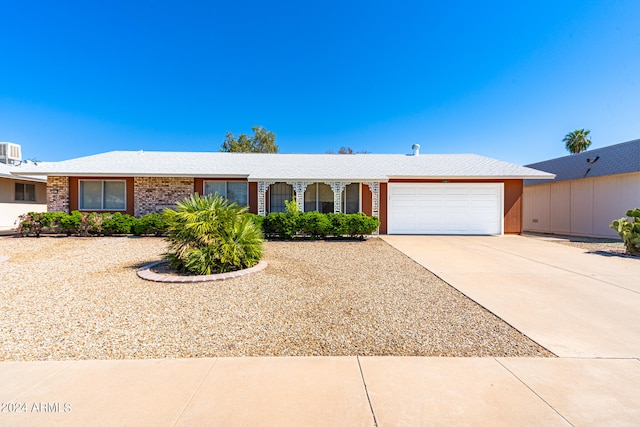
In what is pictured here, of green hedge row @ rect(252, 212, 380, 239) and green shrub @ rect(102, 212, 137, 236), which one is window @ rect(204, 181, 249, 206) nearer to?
green hedge row @ rect(252, 212, 380, 239)

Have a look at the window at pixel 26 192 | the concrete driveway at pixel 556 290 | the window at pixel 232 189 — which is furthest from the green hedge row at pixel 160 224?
the window at pixel 26 192

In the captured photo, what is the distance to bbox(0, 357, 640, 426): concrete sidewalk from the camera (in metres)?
2.27

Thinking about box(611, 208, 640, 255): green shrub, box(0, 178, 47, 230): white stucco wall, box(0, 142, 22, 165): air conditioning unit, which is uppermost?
box(0, 142, 22, 165): air conditioning unit

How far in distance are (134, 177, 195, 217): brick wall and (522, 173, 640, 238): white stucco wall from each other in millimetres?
20544

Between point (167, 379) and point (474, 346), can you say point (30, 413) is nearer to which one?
point (167, 379)

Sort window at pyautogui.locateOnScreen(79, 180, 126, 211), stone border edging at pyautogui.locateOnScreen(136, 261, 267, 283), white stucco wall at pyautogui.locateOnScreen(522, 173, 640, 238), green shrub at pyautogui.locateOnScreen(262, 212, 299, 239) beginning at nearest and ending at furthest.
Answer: stone border edging at pyautogui.locateOnScreen(136, 261, 267, 283)
green shrub at pyautogui.locateOnScreen(262, 212, 299, 239)
white stucco wall at pyautogui.locateOnScreen(522, 173, 640, 238)
window at pyautogui.locateOnScreen(79, 180, 126, 211)

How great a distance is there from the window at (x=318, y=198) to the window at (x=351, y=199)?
0.76 meters

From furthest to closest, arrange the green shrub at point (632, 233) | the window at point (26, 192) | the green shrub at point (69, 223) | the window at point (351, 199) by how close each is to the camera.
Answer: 1. the window at point (26, 192)
2. the window at point (351, 199)
3. the green shrub at point (69, 223)
4. the green shrub at point (632, 233)

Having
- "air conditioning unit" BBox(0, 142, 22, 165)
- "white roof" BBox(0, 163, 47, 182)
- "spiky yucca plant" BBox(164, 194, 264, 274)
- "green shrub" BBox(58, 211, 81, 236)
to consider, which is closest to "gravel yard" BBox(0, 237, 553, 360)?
"spiky yucca plant" BBox(164, 194, 264, 274)

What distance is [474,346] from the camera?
11.2ft

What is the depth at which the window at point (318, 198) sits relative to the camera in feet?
48.4

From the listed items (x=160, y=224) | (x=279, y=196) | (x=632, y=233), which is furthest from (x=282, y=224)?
(x=632, y=233)

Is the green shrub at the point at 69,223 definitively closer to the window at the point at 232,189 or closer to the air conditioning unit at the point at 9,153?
the window at the point at 232,189

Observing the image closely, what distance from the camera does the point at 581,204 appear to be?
15789 millimetres
